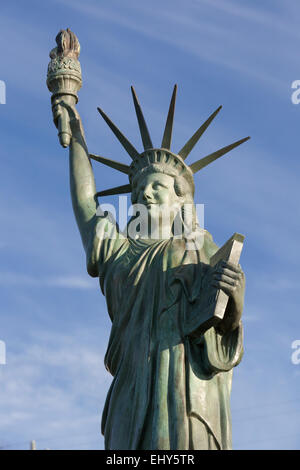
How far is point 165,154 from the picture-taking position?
12.4 meters

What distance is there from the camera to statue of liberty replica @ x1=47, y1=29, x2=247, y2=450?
34.2 ft

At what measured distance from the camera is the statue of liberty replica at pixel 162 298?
1044cm

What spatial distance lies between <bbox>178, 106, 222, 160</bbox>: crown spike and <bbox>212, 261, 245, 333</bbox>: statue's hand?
209 centimetres

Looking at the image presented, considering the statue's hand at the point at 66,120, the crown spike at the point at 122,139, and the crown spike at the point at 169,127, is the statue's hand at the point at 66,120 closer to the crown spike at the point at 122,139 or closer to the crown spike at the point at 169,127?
the crown spike at the point at 122,139

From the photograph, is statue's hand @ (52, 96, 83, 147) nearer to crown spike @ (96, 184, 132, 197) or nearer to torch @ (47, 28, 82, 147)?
torch @ (47, 28, 82, 147)

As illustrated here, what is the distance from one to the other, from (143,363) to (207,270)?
121cm

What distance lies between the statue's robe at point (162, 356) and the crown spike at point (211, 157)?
1.13 m

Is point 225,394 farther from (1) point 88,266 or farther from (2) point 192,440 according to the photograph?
(1) point 88,266

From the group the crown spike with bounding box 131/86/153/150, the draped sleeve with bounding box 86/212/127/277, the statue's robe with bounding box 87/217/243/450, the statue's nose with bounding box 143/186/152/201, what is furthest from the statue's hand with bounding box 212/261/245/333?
the crown spike with bounding box 131/86/153/150

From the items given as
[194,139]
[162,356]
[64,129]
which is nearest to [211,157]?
[194,139]

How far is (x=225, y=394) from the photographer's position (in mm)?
10812

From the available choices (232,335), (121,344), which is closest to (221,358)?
(232,335)
